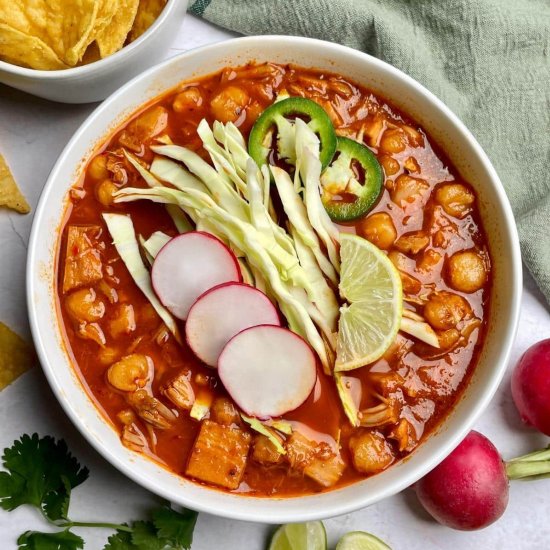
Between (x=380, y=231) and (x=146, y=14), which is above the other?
(x=146, y=14)

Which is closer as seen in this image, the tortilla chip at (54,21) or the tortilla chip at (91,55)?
the tortilla chip at (54,21)

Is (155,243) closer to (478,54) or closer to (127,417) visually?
(127,417)

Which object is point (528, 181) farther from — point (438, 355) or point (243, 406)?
point (243, 406)

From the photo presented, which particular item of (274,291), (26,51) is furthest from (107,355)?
(26,51)

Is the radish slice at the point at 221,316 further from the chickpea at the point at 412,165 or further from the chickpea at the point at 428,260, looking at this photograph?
the chickpea at the point at 412,165

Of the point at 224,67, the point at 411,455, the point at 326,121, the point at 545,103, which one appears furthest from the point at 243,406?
the point at 545,103

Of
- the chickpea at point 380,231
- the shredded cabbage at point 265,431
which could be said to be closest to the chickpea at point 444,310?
the chickpea at point 380,231
